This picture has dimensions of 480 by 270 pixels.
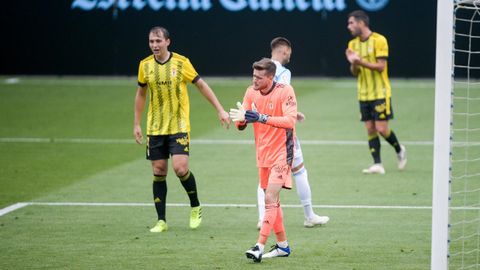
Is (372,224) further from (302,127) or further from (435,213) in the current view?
(302,127)

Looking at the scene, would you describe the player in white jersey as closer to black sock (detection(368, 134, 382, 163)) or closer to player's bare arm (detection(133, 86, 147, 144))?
player's bare arm (detection(133, 86, 147, 144))

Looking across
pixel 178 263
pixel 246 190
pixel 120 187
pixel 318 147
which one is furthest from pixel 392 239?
pixel 318 147

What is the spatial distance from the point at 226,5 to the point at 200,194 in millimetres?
→ 16590

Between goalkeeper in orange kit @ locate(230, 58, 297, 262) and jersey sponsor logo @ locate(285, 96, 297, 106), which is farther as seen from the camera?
jersey sponsor logo @ locate(285, 96, 297, 106)

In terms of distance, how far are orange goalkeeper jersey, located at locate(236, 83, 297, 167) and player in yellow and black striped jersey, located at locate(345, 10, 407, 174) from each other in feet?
17.7

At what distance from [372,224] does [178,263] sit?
2.85 metres

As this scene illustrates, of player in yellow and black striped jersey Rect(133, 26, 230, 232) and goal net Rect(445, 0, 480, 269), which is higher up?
player in yellow and black striped jersey Rect(133, 26, 230, 232)

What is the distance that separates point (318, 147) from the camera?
17531 millimetres

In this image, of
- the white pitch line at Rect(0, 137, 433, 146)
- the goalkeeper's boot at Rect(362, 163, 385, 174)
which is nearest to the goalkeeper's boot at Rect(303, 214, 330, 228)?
the goalkeeper's boot at Rect(362, 163, 385, 174)

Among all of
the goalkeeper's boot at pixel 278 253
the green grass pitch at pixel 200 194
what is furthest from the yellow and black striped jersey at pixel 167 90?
the goalkeeper's boot at pixel 278 253

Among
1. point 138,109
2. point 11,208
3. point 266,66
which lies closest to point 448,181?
point 266,66

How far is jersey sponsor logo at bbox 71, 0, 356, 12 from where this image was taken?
2853 cm

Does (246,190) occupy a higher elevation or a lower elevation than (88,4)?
lower

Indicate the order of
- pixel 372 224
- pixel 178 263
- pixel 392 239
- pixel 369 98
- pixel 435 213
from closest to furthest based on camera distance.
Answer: pixel 435 213 → pixel 178 263 → pixel 392 239 → pixel 372 224 → pixel 369 98
